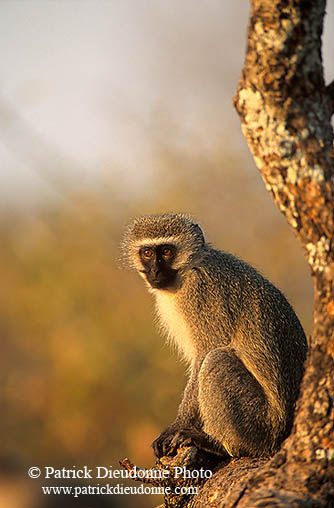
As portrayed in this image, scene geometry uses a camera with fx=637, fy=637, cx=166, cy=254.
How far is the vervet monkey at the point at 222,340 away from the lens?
4.76m

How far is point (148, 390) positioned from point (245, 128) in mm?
9569

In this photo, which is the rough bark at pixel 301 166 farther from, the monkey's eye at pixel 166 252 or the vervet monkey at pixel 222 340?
the monkey's eye at pixel 166 252

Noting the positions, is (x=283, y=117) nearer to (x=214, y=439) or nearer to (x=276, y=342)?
(x=276, y=342)

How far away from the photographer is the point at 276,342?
486 centimetres

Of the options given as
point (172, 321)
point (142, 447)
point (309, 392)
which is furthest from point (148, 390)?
point (309, 392)

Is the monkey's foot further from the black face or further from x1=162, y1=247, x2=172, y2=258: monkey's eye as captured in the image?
x1=162, y1=247, x2=172, y2=258: monkey's eye

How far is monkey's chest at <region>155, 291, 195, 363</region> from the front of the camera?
209 inches

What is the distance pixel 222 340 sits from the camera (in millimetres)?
5062

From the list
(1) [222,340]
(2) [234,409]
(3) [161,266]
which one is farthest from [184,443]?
(3) [161,266]

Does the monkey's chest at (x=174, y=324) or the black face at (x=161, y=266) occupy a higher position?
the black face at (x=161, y=266)

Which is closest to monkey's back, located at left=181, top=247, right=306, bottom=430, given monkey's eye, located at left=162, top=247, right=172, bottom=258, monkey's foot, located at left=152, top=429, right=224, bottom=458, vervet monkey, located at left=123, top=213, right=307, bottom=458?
vervet monkey, located at left=123, top=213, right=307, bottom=458

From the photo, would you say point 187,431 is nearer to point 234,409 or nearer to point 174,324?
point 234,409

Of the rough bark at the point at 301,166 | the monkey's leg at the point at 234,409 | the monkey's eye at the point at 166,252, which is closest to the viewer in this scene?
the rough bark at the point at 301,166

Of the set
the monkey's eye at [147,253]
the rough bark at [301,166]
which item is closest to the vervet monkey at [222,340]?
the monkey's eye at [147,253]
